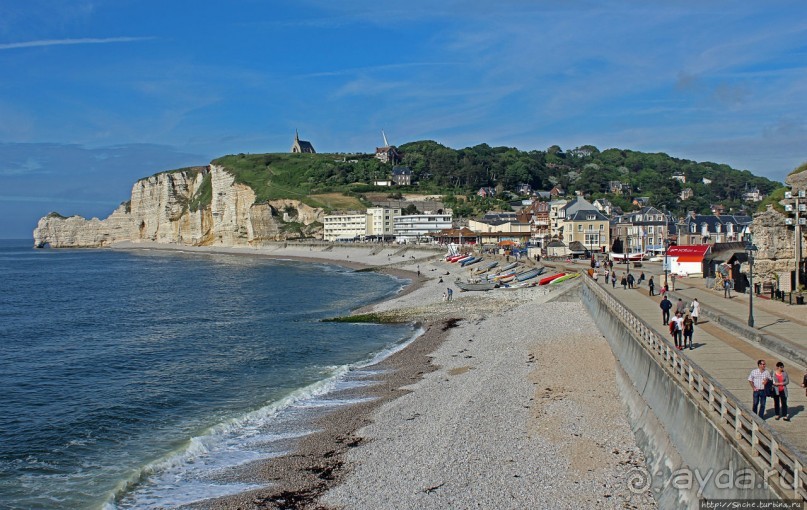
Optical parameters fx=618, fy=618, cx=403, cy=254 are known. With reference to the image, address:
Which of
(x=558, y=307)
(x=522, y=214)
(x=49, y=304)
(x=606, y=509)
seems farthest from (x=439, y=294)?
(x=522, y=214)

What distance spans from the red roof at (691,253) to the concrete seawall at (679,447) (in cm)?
2499

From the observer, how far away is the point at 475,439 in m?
16.5

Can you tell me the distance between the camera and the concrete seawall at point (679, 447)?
9742 millimetres

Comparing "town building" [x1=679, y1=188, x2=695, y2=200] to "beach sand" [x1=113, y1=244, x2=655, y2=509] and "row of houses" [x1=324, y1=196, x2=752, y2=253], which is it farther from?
"beach sand" [x1=113, y1=244, x2=655, y2=509]

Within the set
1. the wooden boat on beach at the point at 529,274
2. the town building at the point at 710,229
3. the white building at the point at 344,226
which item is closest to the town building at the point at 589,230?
the town building at the point at 710,229

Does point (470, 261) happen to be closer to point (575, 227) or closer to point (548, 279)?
point (575, 227)

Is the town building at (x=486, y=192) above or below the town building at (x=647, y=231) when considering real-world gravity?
above

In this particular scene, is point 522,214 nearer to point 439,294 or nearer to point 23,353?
point 439,294

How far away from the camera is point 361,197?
16525 centimetres

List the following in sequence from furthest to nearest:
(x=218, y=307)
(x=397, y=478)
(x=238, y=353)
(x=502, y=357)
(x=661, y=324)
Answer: (x=218, y=307) → (x=238, y=353) → (x=502, y=357) → (x=661, y=324) → (x=397, y=478)

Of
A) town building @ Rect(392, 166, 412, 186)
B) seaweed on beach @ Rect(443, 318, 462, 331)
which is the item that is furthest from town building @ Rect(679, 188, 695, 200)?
seaweed on beach @ Rect(443, 318, 462, 331)

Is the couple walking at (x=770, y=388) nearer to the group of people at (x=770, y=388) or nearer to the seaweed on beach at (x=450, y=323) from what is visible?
the group of people at (x=770, y=388)

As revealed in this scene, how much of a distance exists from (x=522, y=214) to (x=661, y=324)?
99223 mm

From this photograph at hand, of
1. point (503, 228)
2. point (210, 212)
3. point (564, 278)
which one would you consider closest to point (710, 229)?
point (503, 228)
